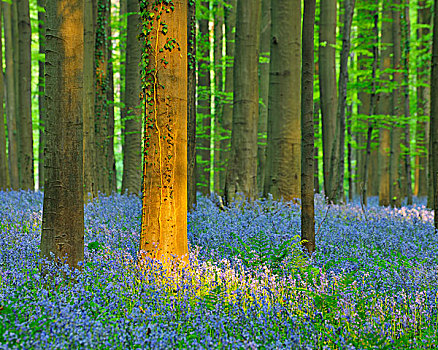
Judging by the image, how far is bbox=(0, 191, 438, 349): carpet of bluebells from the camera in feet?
10.9

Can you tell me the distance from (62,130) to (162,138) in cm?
113

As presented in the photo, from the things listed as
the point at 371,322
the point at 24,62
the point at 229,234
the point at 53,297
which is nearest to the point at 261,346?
the point at 371,322

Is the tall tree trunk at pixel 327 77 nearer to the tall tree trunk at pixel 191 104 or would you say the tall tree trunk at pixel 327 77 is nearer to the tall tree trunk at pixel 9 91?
the tall tree trunk at pixel 191 104

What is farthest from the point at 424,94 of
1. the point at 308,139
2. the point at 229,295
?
the point at 229,295

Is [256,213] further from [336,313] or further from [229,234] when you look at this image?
[336,313]

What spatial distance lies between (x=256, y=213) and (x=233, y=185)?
2262 mm

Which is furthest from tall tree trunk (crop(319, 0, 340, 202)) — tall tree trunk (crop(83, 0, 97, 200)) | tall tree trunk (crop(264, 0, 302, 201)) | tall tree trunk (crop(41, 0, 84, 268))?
tall tree trunk (crop(41, 0, 84, 268))

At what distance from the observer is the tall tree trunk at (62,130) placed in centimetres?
477

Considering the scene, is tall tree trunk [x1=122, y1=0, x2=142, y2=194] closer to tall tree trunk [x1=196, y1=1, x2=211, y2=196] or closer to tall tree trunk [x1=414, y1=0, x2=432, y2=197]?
tall tree trunk [x1=196, y1=1, x2=211, y2=196]

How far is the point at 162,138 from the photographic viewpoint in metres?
5.03

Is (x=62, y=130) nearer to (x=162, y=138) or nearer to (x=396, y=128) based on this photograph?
(x=162, y=138)

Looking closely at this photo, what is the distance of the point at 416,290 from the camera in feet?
15.1

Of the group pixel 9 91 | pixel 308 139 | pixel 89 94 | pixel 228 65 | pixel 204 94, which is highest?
pixel 228 65

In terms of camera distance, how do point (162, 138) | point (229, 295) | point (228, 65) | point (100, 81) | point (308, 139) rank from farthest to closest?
point (228, 65)
point (100, 81)
point (308, 139)
point (162, 138)
point (229, 295)
